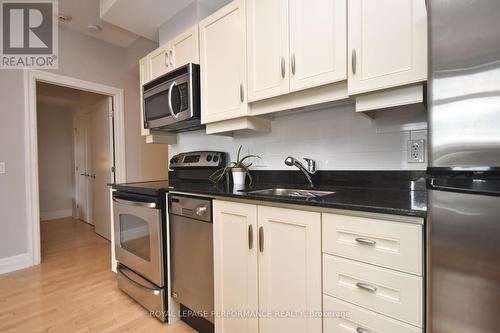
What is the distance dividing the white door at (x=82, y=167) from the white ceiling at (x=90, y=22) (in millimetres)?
1579

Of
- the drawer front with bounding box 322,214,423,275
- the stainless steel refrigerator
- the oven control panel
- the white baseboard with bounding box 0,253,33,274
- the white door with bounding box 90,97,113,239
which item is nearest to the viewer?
the stainless steel refrigerator

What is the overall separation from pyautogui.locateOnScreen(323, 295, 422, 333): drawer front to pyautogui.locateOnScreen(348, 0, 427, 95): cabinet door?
887 millimetres

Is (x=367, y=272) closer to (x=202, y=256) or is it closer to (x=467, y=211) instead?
(x=467, y=211)

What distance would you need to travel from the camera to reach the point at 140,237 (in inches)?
68.0

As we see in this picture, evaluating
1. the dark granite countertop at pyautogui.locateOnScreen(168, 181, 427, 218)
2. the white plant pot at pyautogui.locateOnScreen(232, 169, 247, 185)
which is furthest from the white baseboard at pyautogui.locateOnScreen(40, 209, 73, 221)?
the dark granite countertop at pyautogui.locateOnScreen(168, 181, 427, 218)

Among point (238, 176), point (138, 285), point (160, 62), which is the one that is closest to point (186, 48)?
point (160, 62)

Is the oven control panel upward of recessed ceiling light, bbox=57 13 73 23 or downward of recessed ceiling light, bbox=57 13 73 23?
downward

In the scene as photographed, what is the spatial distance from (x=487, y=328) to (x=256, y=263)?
81 centimetres

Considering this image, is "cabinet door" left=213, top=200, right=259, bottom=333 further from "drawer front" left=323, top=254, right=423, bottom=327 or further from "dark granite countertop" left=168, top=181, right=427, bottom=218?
"drawer front" left=323, top=254, right=423, bottom=327

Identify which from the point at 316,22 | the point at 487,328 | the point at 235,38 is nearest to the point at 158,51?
the point at 235,38

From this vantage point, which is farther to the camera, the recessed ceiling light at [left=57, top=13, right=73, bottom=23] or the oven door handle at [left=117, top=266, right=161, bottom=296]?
the recessed ceiling light at [left=57, top=13, right=73, bottom=23]

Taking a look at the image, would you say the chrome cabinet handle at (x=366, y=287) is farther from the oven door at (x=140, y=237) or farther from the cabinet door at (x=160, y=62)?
the cabinet door at (x=160, y=62)

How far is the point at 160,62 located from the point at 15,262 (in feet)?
8.23

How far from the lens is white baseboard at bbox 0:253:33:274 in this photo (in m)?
2.40
